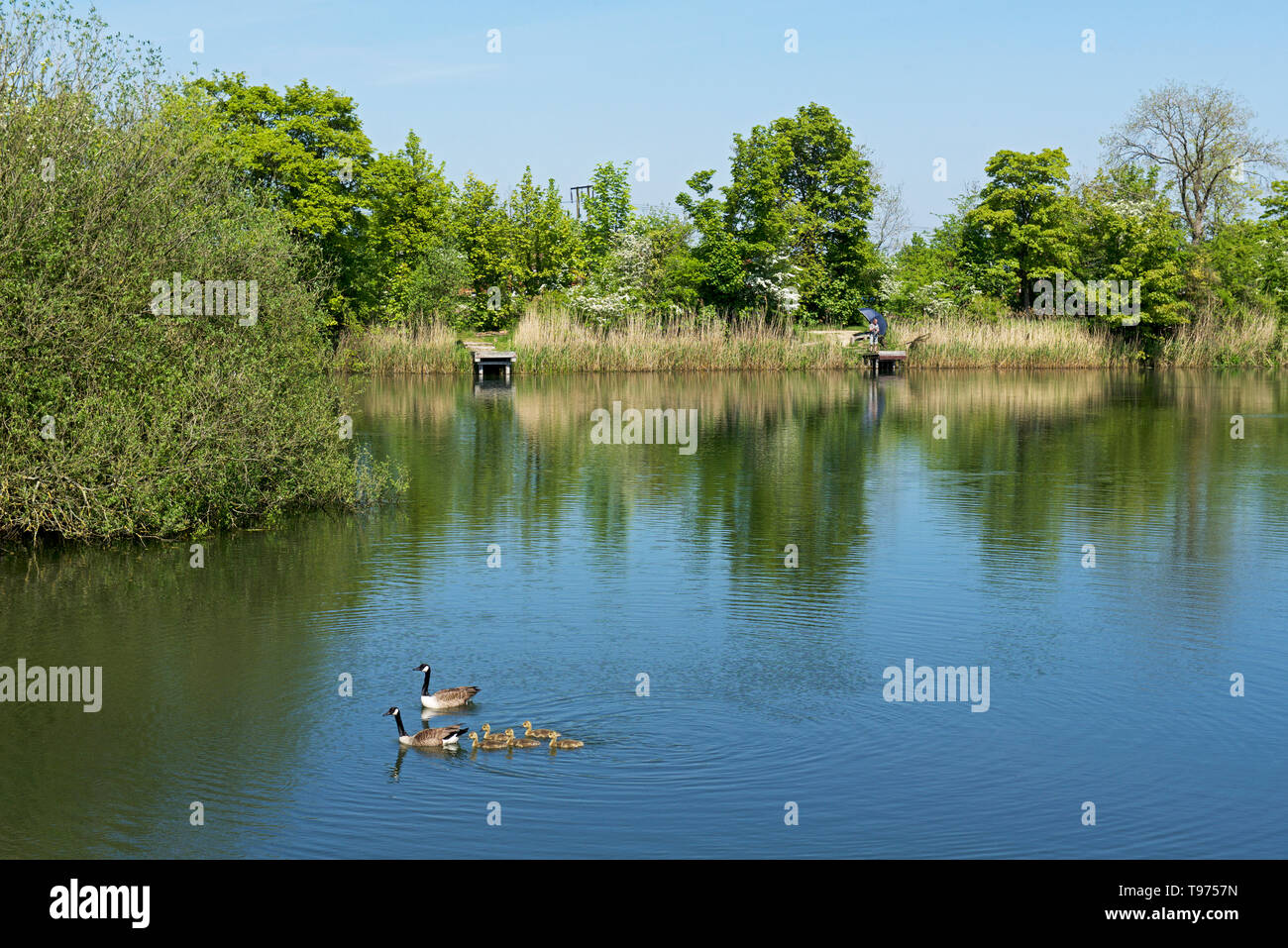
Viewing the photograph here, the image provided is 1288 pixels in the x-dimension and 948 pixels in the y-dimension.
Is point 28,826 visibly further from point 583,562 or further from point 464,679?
point 583,562

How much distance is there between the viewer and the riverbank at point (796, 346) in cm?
6638

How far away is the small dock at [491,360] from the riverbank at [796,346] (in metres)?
1.33

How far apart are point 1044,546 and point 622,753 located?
37.0 ft

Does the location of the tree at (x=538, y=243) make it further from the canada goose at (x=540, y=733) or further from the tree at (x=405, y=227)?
the canada goose at (x=540, y=733)

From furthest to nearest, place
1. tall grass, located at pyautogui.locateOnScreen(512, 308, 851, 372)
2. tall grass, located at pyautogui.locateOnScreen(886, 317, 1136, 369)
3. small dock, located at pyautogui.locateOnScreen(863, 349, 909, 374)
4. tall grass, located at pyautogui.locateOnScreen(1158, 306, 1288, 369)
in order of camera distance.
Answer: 1. tall grass, located at pyautogui.locateOnScreen(1158, 306, 1288, 369)
2. tall grass, located at pyautogui.locateOnScreen(886, 317, 1136, 369)
3. small dock, located at pyautogui.locateOnScreen(863, 349, 909, 374)
4. tall grass, located at pyautogui.locateOnScreen(512, 308, 851, 372)

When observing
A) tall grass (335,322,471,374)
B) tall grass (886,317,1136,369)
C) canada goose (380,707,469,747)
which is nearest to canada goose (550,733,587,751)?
canada goose (380,707,469,747)

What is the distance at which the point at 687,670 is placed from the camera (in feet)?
46.4

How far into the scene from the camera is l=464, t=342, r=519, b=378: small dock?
63.9 metres

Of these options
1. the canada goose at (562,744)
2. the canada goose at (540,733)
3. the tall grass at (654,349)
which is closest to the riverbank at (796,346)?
the tall grass at (654,349)

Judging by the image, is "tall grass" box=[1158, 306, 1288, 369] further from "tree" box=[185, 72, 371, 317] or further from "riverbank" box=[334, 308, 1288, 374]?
"tree" box=[185, 72, 371, 317]

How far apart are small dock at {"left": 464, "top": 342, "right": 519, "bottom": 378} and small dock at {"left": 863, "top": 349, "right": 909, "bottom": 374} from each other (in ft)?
60.3

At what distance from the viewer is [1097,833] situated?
10117 mm

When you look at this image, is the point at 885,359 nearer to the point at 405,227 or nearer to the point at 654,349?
the point at 654,349

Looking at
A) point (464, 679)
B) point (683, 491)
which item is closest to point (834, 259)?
point (683, 491)
